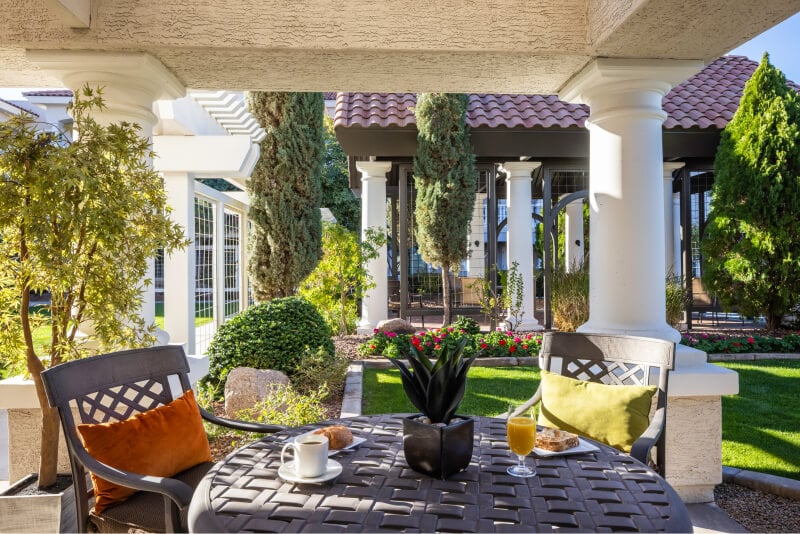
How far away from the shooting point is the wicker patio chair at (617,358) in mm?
2486

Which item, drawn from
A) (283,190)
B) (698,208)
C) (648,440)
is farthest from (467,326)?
(698,208)

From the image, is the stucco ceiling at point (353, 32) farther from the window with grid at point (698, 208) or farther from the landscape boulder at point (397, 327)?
the window with grid at point (698, 208)

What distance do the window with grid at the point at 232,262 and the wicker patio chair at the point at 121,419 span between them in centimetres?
623

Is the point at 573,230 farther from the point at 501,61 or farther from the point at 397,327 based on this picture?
the point at 501,61

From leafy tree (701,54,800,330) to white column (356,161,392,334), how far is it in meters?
5.22

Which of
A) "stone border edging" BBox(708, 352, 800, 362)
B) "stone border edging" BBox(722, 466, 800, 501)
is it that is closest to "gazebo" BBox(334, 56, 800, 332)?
"stone border edging" BBox(708, 352, 800, 362)

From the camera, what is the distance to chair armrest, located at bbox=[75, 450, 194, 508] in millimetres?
1762

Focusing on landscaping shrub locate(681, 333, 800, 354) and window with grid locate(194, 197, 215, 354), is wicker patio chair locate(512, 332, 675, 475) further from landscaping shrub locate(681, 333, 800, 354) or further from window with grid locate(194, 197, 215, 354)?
window with grid locate(194, 197, 215, 354)

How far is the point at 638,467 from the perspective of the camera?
5.97ft

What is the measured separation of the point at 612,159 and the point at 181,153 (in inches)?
159

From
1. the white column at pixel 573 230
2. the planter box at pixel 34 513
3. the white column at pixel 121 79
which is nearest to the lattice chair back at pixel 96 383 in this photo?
the planter box at pixel 34 513

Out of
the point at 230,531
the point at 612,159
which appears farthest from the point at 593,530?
the point at 612,159

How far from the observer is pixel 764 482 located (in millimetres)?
3445

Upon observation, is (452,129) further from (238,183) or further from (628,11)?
(628,11)
